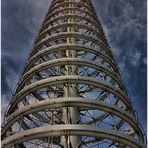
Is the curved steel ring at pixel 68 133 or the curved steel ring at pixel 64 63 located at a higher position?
the curved steel ring at pixel 64 63

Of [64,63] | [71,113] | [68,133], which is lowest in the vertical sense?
[68,133]

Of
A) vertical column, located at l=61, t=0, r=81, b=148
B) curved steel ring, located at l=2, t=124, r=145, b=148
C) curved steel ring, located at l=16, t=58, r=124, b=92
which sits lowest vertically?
curved steel ring, located at l=2, t=124, r=145, b=148

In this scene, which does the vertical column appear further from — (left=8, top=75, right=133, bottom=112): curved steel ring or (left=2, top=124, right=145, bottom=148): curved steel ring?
(left=8, top=75, right=133, bottom=112): curved steel ring

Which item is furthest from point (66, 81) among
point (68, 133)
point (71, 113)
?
point (68, 133)

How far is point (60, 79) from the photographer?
23969 millimetres

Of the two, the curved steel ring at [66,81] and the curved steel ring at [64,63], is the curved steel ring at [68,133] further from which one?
the curved steel ring at [64,63]

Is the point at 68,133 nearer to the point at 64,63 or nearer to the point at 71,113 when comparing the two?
the point at 71,113

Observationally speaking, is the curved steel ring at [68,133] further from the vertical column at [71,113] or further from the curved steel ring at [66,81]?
the curved steel ring at [66,81]

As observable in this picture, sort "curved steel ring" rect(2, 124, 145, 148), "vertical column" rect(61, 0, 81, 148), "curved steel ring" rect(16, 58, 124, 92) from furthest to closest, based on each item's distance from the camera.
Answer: "curved steel ring" rect(16, 58, 124, 92), "vertical column" rect(61, 0, 81, 148), "curved steel ring" rect(2, 124, 145, 148)

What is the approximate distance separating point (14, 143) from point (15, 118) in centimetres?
308

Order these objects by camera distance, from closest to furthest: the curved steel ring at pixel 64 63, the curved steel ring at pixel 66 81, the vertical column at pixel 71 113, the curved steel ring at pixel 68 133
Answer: the curved steel ring at pixel 68 133
the vertical column at pixel 71 113
the curved steel ring at pixel 66 81
the curved steel ring at pixel 64 63

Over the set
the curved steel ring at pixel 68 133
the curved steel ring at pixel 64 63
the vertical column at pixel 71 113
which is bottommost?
the curved steel ring at pixel 68 133

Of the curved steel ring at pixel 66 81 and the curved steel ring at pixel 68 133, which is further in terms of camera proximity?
the curved steel ring at pixel 66 81

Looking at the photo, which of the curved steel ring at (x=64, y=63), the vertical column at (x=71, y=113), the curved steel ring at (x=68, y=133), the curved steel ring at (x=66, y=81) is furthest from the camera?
the curved steel ring at (x=64, y=63)
